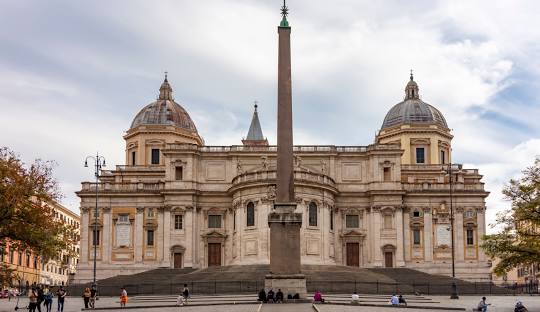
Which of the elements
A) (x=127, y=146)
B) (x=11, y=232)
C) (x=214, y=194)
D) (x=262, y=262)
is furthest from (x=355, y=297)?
(x=127, y=146)

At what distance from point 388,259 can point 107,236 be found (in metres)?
28.9

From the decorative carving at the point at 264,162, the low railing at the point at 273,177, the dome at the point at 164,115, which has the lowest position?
the low railing at the point at 273,177

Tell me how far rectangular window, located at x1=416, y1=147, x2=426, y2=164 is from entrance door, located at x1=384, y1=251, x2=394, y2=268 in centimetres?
1446

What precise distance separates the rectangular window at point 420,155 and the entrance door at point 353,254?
1493 cm

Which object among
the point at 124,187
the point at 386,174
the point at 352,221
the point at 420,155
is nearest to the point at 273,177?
the point at 352,221

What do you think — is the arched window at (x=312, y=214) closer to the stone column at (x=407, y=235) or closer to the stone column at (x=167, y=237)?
the stone column at (x=407, y=235)

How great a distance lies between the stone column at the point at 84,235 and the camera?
8044 cm

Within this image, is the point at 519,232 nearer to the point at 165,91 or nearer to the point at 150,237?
the point at 150,237

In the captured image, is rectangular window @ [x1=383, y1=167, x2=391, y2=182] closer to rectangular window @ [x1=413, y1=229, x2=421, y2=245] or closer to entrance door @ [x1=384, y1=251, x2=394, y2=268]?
rectangular window @ [x1=413, y1=229, x2=421, y2=245]

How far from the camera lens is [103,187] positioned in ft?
269

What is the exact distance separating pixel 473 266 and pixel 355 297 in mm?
40325

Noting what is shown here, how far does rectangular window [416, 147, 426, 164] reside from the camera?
295ft

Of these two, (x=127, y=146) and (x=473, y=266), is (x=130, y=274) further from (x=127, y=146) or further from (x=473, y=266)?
(x=473, y=266)

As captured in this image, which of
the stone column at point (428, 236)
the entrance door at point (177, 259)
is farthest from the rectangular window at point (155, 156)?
the stone column at point (428, 236)
